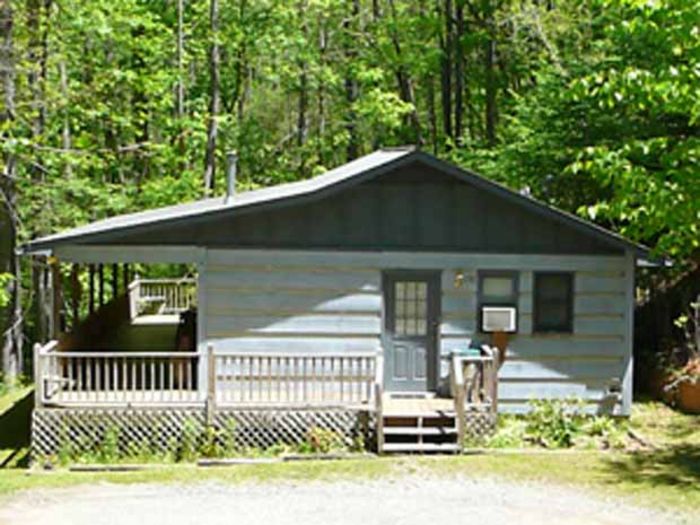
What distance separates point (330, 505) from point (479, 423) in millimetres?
4047

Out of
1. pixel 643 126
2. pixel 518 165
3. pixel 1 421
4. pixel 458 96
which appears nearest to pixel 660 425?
pixel 643 126

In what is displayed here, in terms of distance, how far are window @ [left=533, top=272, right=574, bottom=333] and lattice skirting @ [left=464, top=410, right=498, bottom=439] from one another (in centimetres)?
192

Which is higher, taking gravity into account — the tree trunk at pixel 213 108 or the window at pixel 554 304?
the tree trunk at pixel 213 108

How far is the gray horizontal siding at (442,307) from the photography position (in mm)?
15258

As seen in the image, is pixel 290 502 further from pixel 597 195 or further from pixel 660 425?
pixel 597 195

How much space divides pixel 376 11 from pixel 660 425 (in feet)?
75.0

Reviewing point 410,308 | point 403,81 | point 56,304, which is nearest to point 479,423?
point 410,308

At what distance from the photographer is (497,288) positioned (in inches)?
619

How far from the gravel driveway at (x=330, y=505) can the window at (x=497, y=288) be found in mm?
3898

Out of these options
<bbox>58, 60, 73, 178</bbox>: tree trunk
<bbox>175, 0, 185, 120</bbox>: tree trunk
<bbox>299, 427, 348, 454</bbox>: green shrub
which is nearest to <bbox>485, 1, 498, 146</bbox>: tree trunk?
<bbox>175, 0, 185, 120</bbox>: tree trunk

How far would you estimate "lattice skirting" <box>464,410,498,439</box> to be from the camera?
48.1 feet

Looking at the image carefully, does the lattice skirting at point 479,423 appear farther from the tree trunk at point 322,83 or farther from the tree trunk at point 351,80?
the tree trunk at point 322,83

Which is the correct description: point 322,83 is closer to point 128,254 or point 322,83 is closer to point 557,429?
point 128,254

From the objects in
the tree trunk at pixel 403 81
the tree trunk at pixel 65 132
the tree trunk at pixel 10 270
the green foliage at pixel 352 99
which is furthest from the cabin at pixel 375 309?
the tree trunk at pixel 403 81
